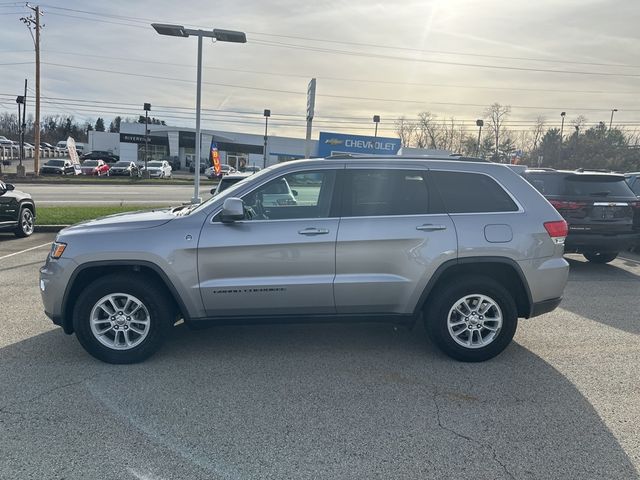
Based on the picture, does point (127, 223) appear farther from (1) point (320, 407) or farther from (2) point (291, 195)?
(1) point (320, 407)

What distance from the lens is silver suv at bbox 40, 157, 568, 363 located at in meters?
4.09

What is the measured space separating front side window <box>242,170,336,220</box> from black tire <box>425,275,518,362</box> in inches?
51.6

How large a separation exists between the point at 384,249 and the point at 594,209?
561 cm

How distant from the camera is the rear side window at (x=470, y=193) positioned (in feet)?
14.4

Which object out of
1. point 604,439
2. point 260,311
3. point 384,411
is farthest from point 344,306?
point 604,439

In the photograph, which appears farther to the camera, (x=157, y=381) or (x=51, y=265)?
(x=51, y=265)

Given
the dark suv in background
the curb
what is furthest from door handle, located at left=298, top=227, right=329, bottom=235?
the curb

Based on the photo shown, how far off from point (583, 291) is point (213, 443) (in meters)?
6.13

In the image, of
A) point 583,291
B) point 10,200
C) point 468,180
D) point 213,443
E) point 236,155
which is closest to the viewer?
point 213,443

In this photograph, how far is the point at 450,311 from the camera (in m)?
4.30

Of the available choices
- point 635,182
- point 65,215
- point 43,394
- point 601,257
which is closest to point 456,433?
point 43,394

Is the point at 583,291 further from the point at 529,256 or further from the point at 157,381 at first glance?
the point at 157,381

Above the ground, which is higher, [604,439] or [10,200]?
[10,200]

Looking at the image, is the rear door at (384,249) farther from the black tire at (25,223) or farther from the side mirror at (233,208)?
the black tire at (25,223)
